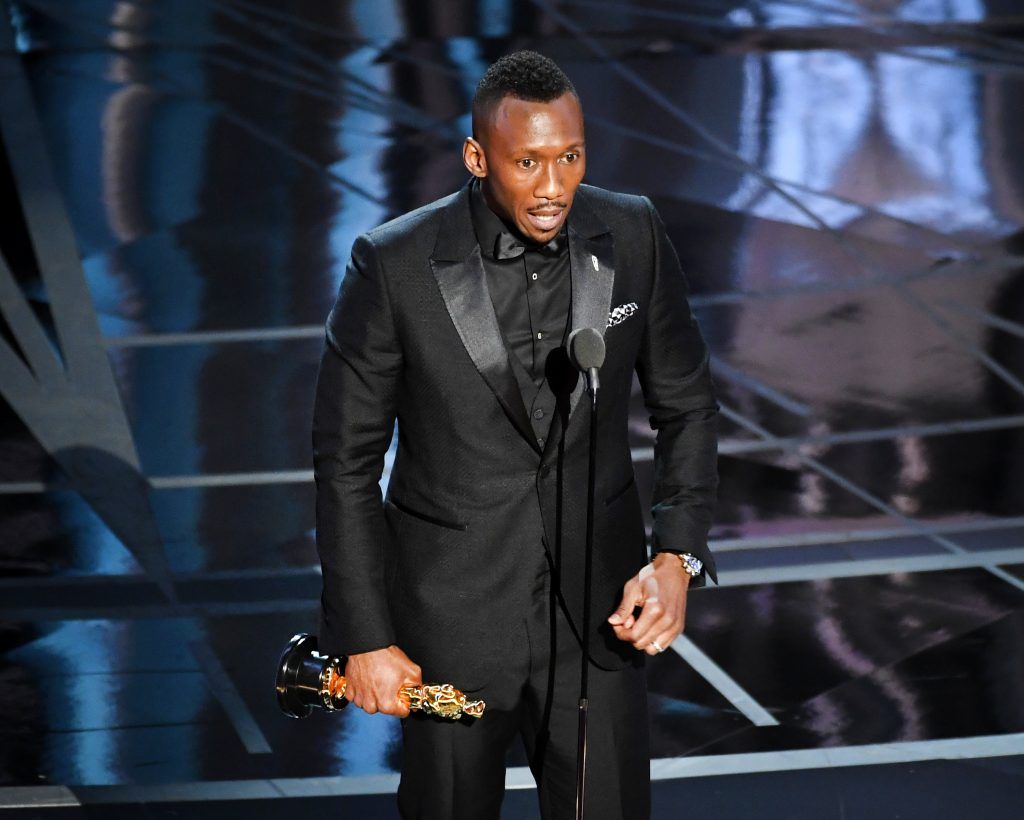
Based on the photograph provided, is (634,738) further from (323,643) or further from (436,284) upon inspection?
(436,284)

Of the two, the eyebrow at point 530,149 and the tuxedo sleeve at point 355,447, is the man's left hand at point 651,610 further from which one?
the eyebrow at point 530,149

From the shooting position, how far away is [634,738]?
8.75ft

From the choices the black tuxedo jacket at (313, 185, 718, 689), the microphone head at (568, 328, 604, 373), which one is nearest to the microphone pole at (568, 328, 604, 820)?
the microphone head at (568, 328, 604, 373)

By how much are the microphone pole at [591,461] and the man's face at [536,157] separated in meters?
0.21

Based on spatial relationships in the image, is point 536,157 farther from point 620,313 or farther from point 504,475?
point 504,475

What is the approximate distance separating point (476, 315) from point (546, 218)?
8.5 inches

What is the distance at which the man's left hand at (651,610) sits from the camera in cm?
241

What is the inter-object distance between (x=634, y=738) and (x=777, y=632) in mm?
1977

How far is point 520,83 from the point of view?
7.59 ft

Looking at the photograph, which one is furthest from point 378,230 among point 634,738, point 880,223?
point 880,223

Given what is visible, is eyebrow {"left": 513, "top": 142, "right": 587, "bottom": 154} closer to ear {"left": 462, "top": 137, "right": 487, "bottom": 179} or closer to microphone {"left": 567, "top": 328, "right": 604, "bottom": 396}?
ear {"left": 462, "top": 137, "right": 487, "bottom": 179}

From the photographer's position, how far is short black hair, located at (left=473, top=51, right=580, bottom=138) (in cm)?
231

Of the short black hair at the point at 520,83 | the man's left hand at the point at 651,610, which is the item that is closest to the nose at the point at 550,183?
the short black hair at the point at 520,83

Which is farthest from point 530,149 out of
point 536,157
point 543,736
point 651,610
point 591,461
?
point 543,736
